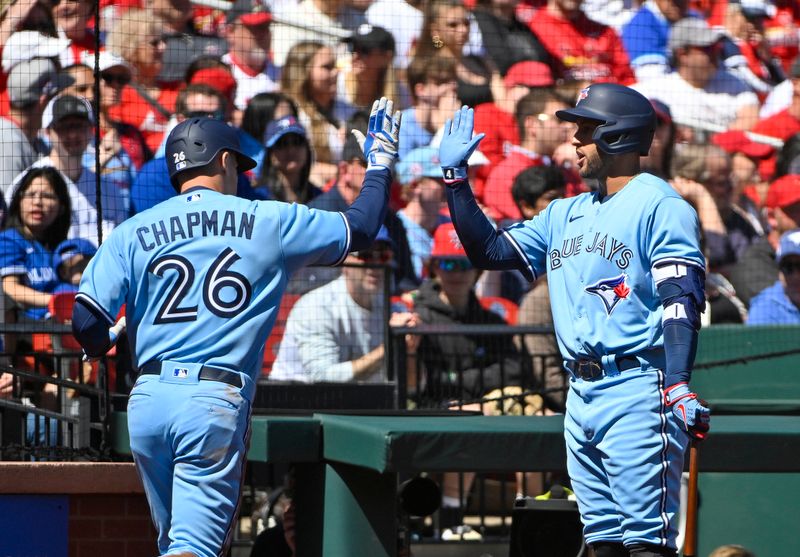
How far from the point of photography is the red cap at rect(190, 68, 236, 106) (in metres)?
9.20

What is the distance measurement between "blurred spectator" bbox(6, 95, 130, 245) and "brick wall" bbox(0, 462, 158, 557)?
2.59 m

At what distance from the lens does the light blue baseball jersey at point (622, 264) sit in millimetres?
3969

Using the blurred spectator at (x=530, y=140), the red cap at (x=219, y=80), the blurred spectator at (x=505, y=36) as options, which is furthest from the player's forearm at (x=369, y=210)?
the blurred spectator at (x=505, y=36)

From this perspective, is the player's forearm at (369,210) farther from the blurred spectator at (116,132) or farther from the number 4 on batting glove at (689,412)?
the blurred spectator at (116,132)

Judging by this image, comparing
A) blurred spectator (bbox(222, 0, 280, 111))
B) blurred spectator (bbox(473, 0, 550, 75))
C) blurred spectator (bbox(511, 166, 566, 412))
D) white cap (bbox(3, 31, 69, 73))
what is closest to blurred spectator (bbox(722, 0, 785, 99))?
blurred spectator (bbox(473, 0, 550, 75))

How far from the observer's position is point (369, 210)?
14.5ft

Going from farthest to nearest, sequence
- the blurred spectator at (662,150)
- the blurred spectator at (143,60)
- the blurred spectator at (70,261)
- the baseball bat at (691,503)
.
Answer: the blurred spectator at (662,150)
the blurred spectator at (143,60)
the blurred spectator at (70,261)
the baseball bat at (691,503)

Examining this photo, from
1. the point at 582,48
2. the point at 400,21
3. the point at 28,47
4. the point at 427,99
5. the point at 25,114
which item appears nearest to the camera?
the point at 25,114

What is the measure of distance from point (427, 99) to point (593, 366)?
19.7 ft

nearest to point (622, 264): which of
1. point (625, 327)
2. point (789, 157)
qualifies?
point (625, 327)

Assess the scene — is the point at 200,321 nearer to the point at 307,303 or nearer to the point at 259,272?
the point at 259,272

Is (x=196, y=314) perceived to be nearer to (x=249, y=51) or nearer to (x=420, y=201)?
(x=420, y=201)

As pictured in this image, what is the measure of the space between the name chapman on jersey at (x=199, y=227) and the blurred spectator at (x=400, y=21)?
19.7 ft

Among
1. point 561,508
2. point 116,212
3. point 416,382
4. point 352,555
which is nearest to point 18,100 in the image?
point 116,212
